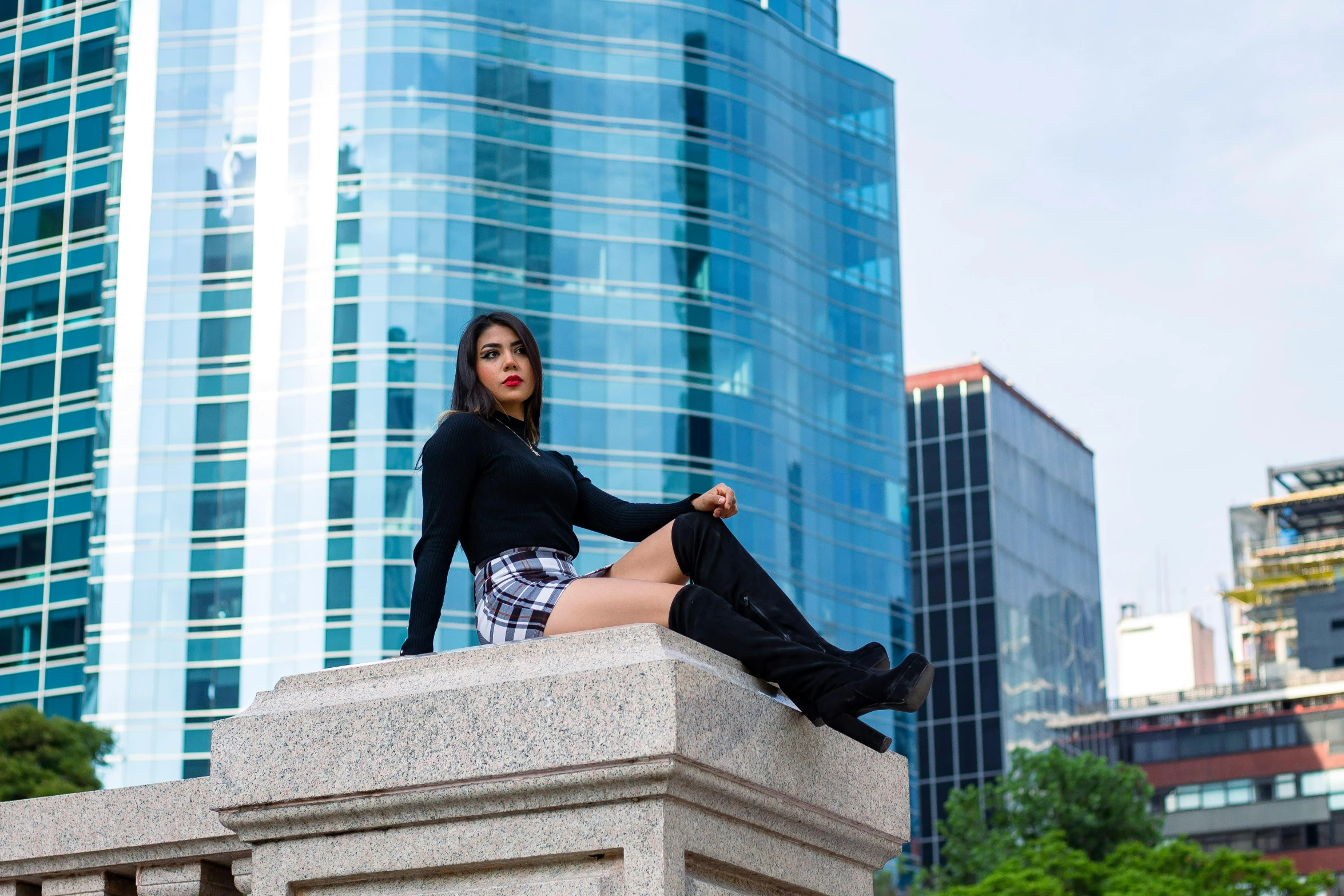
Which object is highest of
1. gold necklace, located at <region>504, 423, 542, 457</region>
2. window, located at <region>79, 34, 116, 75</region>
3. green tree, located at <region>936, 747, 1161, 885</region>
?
window, located at <region>79, 34, 116, 75</region>

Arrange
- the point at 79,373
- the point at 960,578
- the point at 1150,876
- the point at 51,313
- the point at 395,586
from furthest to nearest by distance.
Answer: the point at 960,578
the point at 51,313
the point at 79,373
the point at 395,586
the point at 1150,876

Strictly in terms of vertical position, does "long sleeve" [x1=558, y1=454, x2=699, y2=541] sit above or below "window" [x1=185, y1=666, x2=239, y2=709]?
below

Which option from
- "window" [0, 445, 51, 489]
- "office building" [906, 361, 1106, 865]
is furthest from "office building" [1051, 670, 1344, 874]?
"window" [0, 445, 51, 489]

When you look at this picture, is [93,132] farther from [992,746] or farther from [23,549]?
[992,746]

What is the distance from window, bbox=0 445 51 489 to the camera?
6050cm

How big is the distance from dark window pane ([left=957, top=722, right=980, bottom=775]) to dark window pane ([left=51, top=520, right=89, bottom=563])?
4781 centimetres

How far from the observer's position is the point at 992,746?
91.6 m

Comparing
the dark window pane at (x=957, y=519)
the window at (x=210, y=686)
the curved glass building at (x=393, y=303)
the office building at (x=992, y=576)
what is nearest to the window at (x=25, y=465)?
the curved glass building at (x=393, y=303)

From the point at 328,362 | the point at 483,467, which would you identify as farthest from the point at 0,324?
the point at 483,467

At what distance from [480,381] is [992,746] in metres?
88.4

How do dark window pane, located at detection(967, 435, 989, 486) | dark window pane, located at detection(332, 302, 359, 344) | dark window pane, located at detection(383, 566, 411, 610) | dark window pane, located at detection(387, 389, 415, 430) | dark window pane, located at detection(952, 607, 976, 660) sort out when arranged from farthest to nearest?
dark window pane, located at detection(967, 435, 989, 486) < dark window pane, located at detection(952, 607, 976, 660) < dark window pane, located at detection(332, 302, 359, 344) < dark window pane, located at detection(387, 389, 415, 430) < dark window pane, located at detection(383, 566, 411, 610)

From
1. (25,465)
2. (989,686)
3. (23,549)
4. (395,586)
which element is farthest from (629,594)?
(989,686)

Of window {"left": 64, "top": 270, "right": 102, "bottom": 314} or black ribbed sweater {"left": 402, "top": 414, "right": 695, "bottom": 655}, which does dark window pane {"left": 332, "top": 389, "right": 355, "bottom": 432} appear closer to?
window {"left": 64, "top": 270, "right": 102, "bottom": 314}

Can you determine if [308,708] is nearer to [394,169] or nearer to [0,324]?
[394,169]
